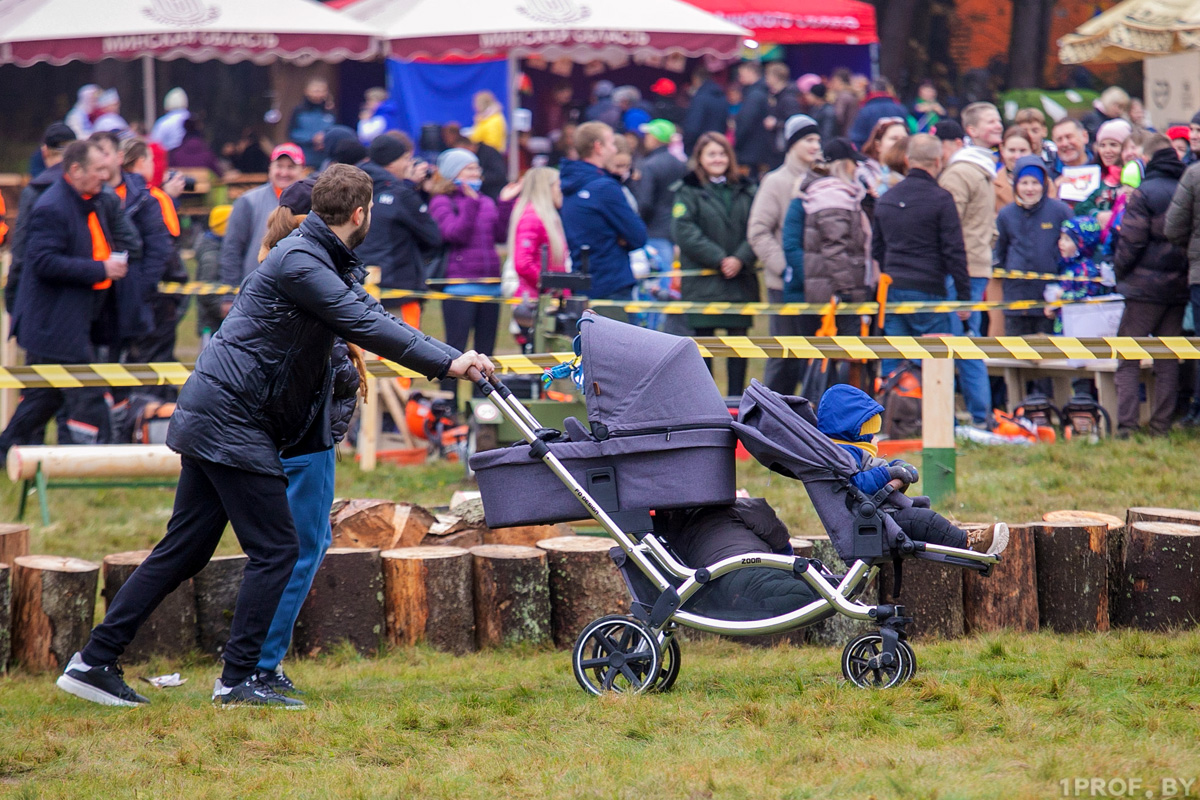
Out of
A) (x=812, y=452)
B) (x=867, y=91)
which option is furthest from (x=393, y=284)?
(x=867, y=91)

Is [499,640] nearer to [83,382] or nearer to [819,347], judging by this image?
[819,347]

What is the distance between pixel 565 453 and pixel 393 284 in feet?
18.9

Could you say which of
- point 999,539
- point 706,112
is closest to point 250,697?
point 999,539

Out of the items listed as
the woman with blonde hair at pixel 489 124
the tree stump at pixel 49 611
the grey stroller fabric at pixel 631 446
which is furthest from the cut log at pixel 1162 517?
the woman with blonde hair at pixel 489 124

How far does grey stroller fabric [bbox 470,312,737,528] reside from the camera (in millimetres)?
4699

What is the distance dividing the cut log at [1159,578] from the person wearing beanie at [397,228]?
5654 mm

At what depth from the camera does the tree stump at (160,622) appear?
5555 mm

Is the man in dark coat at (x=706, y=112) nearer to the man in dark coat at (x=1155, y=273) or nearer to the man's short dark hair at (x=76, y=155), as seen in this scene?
the man in dark coat at (x=1155, y=273)

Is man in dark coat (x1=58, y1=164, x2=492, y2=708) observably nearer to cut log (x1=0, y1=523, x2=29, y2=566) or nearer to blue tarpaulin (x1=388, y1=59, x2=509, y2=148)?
cut log (x1=0, y1=523, x2=29, y2=566)

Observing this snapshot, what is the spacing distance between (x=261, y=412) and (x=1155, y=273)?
6.50 meters

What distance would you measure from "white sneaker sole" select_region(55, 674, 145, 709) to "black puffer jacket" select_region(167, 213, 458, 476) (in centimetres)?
92

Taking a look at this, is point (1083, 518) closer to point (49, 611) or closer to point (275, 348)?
point (275, 348)

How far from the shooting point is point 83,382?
6.98 metres

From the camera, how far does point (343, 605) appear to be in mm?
5598
